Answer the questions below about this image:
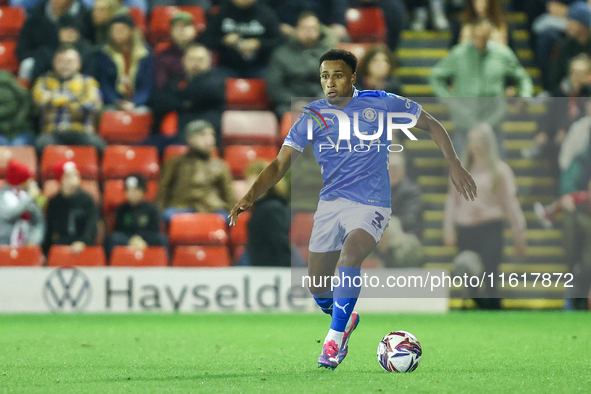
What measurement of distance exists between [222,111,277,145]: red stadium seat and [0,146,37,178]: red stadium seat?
2425mm

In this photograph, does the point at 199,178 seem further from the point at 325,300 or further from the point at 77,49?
the point at 325,300

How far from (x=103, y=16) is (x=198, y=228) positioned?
12.6 feet

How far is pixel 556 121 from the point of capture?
38.7ft

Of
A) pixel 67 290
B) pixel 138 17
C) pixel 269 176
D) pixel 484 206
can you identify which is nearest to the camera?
pixel 269 176

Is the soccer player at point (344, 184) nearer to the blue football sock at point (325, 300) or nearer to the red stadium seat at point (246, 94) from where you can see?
the blue football sock at point (325, 300)

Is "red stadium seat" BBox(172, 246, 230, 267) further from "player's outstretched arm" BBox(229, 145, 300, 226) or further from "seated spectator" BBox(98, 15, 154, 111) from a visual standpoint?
"player's outstretched arm" BBox(229, 145, 300, 226)

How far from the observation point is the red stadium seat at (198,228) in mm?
11102

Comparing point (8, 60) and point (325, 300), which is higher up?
point (8, 60)

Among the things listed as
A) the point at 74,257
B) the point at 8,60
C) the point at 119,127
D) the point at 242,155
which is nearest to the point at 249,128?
the point at 242,155

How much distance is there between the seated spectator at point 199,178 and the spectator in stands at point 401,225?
1.89 m

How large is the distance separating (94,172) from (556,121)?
580 centimetres

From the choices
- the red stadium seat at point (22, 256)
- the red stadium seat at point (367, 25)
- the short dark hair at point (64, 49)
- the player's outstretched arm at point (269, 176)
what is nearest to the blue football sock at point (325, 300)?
the player's outstretched arm at point (269, 176)

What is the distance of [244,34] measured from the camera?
1275 cm

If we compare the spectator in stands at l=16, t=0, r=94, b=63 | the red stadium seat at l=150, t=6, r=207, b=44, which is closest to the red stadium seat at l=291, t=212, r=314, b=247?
the red stadium seat at l=150, t=6, r=207, b=44
